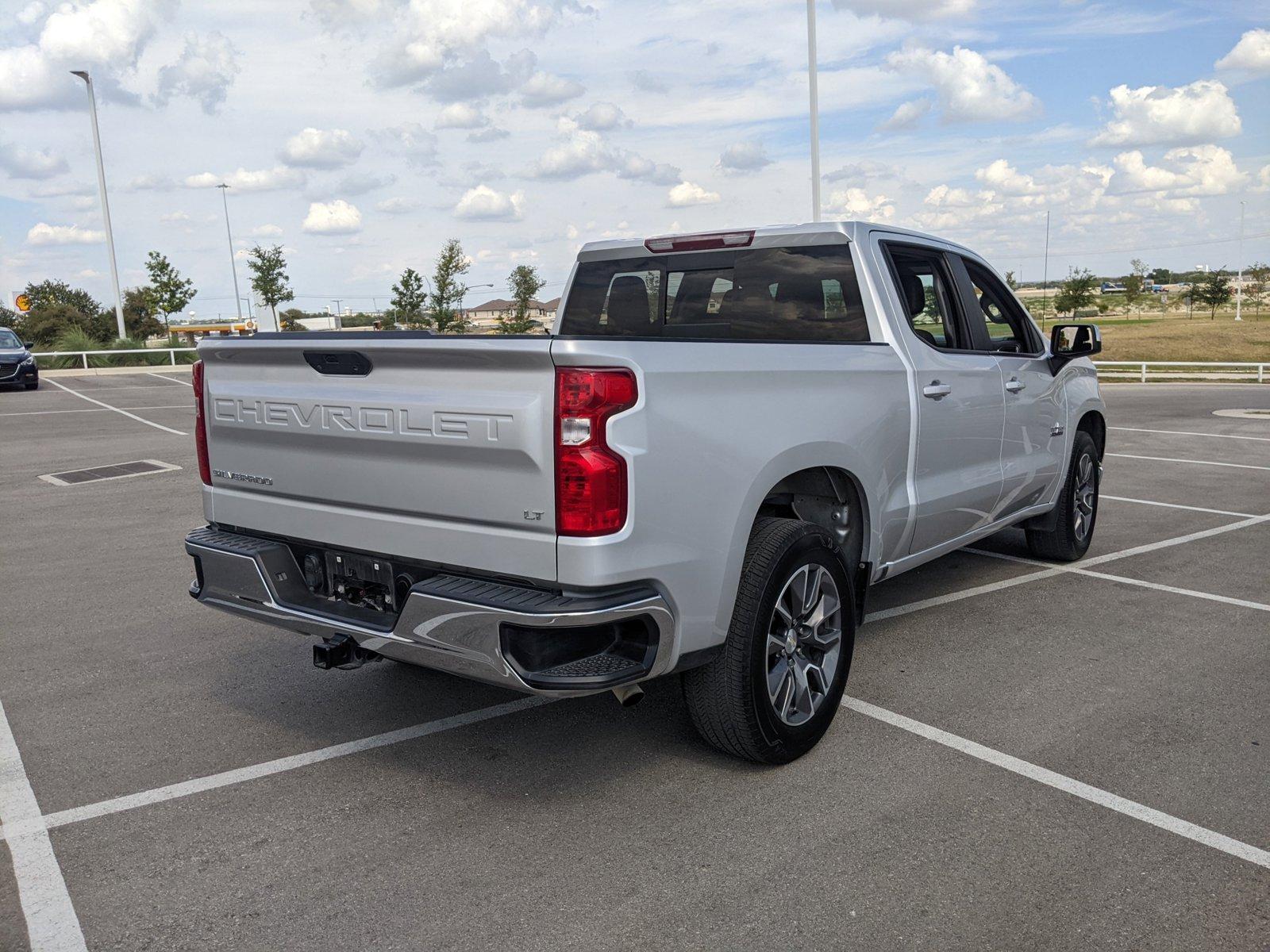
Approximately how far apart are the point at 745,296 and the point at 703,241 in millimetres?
329

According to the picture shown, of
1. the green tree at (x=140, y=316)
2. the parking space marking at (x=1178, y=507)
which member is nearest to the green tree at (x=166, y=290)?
the green tree at (x=140, y=316)

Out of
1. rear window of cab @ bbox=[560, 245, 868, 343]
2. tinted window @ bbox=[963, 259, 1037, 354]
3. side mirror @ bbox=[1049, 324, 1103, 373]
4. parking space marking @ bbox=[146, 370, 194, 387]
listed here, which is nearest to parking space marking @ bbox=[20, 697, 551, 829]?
rear window of cab @ bbox=[560, 245, 868, 343]

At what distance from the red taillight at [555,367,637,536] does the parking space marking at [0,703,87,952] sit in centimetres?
176

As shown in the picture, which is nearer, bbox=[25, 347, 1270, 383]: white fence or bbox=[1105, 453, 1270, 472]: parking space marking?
bbox=[1105, 453, 1270, 472]: parking space marking

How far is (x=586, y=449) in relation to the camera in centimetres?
309

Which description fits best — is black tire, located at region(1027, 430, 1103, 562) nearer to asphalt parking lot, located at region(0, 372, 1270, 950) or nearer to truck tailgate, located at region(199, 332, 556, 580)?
asphalt parking lot, located at region(0, 372, 1270, 950)

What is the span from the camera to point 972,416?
5336 mm

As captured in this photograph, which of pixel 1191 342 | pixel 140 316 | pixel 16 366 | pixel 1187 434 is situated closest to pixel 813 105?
pixel 1187 434

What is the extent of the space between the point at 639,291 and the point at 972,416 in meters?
1.76

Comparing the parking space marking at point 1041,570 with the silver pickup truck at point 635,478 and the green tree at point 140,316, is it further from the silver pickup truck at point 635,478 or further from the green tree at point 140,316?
the green tree at point 140,316

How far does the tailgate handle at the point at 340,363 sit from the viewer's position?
139 inches

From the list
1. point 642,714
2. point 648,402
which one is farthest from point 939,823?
point 648,402

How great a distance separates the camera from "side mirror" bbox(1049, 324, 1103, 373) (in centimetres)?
615

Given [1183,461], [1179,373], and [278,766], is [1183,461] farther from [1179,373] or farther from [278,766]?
[1179,373]
